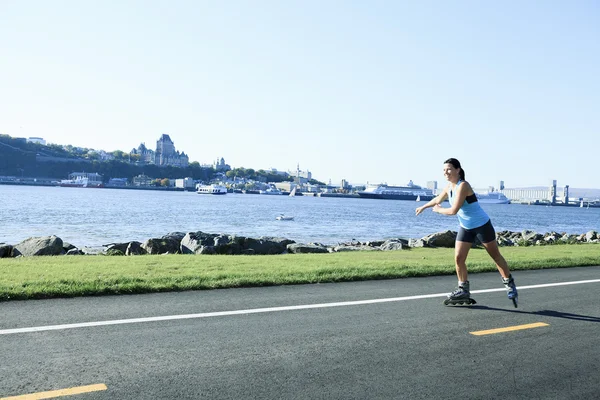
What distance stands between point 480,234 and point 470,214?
0.30 m

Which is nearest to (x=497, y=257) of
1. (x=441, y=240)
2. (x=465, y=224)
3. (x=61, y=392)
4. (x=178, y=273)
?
(x=465, y=224)

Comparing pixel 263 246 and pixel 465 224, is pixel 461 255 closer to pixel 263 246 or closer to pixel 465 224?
pixel 465 224

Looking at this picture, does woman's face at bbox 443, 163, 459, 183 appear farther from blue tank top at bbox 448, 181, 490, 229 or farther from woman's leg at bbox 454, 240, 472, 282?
woman's leg at bbox 454, 240, 472, 282

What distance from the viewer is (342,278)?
415 inches

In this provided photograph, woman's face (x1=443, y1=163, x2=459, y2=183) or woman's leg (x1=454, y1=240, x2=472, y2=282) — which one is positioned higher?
woman's face (x1=443, y1=163, x2=459, y2=183)

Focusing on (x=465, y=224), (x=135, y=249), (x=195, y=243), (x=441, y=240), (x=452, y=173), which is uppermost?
(x=452, y=173)

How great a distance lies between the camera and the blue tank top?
7.92m

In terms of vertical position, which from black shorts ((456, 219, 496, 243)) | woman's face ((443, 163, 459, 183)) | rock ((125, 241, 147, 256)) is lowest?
rock ((125, 241, 147, 256))

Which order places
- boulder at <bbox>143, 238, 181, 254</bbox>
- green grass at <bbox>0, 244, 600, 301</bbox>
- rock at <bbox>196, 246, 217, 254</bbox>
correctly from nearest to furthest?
green grass at <bbox>0, 244, 600, 301</bbox>, rock at <bbox>196, 246, 217, 254</bbox>, boulder at <bbox>143, 238, 181, 254</bbox>

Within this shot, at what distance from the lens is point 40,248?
1769cm

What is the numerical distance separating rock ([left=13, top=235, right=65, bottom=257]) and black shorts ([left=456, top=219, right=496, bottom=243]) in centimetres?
1366

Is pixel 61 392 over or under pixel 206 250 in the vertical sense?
over

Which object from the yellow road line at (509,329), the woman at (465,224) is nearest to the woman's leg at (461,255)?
the woman at (465,224)

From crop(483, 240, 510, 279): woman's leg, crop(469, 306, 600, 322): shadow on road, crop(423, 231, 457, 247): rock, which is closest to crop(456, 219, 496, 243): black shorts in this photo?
crop(483, 240, 510, 279): woman's leg
